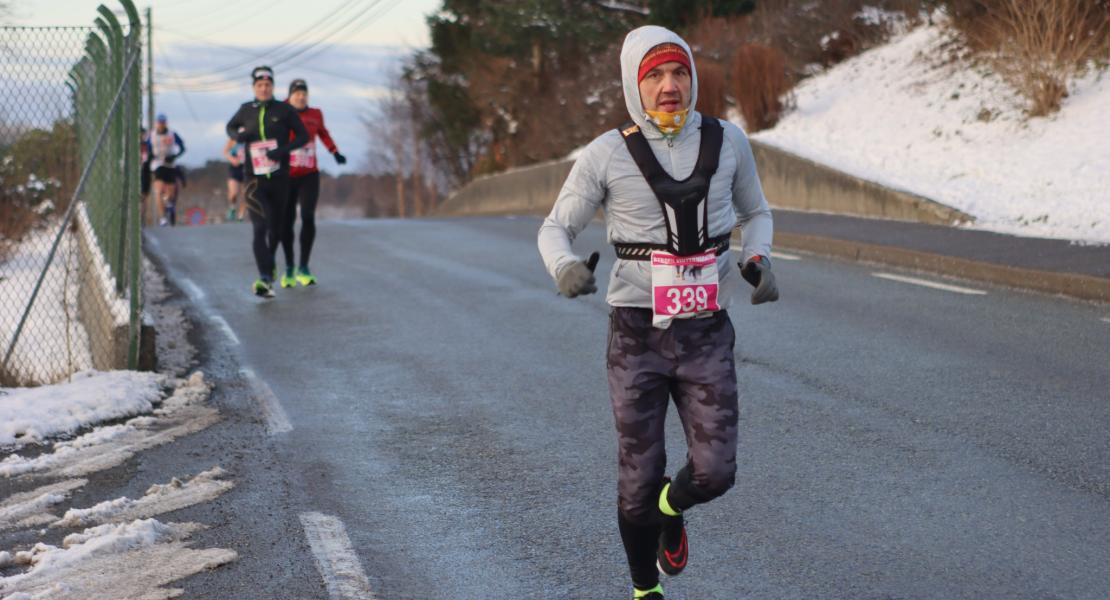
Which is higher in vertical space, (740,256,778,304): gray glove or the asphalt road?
(740,256,778,304): gray glove

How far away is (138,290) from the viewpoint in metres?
9.15

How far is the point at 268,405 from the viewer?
8289 millimetres

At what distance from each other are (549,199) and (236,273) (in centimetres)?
1560

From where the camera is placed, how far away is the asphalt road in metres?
5.06

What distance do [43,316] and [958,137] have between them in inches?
479

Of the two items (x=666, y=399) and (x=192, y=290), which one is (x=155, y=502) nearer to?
(x=666, y=399)

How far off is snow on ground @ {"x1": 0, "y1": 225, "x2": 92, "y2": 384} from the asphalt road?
3.92ft

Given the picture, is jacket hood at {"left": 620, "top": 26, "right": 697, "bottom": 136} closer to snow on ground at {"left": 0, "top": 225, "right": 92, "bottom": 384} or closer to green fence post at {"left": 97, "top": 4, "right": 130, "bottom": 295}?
green fence post at {"left": 97, "top": 4, "right": 130, "bottom": 295}

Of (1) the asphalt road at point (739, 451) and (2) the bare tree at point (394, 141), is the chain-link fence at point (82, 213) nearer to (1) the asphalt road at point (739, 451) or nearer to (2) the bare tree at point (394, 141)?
(1) the asphalt road at point (739, 451)

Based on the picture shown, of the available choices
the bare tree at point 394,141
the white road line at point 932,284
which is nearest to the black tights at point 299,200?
the white road line at point 932,284

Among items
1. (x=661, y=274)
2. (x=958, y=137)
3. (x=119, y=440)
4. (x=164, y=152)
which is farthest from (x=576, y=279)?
(x=164, y=152)

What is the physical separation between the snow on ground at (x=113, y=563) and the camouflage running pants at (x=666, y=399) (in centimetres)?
163

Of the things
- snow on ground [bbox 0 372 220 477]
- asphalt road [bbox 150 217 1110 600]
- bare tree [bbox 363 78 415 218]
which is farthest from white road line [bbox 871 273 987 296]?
bare tree [bbox 363 78 415 218]

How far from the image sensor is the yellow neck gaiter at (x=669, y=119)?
4.36 metres
